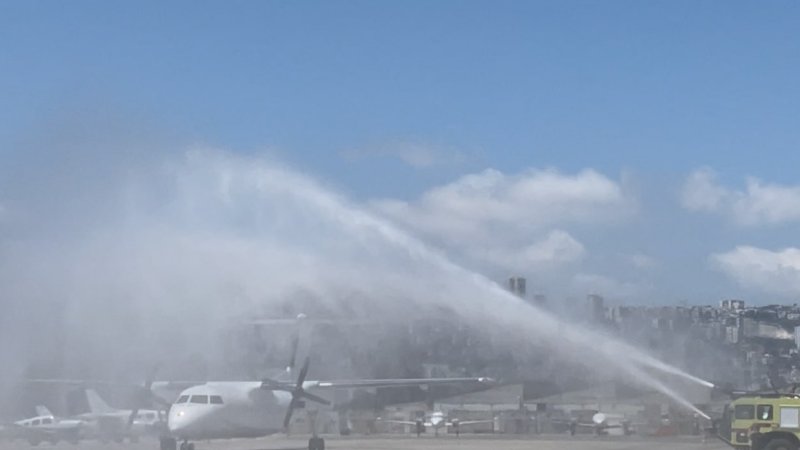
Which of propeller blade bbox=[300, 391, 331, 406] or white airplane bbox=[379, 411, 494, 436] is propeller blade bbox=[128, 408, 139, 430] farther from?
white airplane bbox=[379, 411, 494, 436]

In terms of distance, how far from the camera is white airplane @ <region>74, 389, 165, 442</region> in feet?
190

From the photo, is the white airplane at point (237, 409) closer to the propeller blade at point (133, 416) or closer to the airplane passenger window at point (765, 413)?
the propeller blade at point (133, 416)

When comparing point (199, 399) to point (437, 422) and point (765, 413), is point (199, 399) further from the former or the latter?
point (437, 422)

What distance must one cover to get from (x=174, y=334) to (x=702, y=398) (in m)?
21.7

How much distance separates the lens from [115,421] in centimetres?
6141

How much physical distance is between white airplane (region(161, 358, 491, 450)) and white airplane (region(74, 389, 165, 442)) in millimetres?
6555

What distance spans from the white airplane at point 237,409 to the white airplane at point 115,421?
6555 millimetres

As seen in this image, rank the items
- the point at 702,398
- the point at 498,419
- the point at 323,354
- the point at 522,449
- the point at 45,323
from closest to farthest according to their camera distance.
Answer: the point at 45,323 < the point at 702,398 < the point at 522,449 < the point at 323,354 < the point at 498,419

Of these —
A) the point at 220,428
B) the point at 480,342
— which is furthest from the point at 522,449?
the point at 220,428

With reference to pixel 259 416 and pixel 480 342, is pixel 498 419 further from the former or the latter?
pixel 259 416

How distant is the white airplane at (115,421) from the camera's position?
57.9m

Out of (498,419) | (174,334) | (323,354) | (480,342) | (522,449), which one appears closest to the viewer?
(174,334)

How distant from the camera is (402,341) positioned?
70250 mm

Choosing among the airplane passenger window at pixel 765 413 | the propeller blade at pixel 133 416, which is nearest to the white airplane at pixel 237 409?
the propeller blade at pixel 133 416
